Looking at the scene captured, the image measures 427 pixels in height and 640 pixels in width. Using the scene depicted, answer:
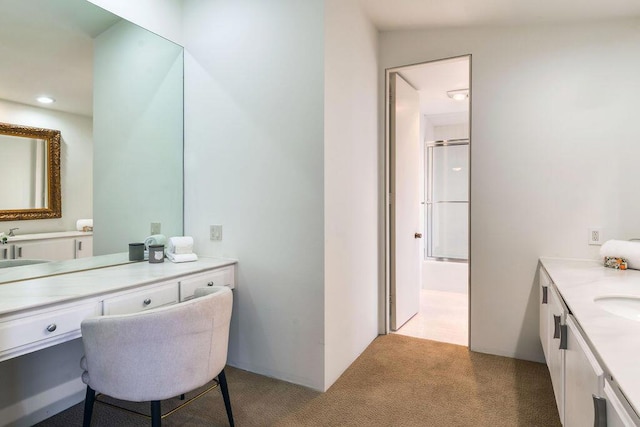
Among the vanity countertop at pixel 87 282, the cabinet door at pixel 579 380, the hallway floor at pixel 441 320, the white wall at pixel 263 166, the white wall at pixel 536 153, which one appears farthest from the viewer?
the hallway floor at pixel 441 320

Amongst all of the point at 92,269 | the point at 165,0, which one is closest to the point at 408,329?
the point at 92,269

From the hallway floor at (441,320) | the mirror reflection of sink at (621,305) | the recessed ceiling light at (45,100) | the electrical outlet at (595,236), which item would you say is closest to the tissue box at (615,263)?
the electrical outlet at (595,236)

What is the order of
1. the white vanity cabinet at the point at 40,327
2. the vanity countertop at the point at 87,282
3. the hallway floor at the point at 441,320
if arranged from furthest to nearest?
the hallway floor at the point at 441,320 → the vanity countertop at the point at 87,282 → the white vanity cabinet at the point at 40,327

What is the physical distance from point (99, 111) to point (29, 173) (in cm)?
55

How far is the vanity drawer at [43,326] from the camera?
4.64 ft

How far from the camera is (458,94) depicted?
4184 mm

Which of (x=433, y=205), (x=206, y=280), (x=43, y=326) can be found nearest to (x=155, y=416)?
(x=43, y=326)

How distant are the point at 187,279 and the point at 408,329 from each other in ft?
6.98

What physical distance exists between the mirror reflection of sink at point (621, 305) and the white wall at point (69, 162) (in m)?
2.66

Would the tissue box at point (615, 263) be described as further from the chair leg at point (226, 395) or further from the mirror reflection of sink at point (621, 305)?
the chair leg at point (226, 395)

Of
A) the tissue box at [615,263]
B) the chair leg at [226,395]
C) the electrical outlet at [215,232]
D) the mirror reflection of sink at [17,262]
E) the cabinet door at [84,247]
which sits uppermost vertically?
the electrical outlet at [215,232]

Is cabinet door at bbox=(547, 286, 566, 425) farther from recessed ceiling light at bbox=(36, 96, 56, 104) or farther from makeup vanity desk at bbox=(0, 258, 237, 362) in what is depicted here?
recessed ceiling light at bbox=(36, 96, 56, 104)

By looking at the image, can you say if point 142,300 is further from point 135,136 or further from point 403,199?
point 403,199

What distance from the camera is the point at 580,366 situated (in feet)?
4.22
